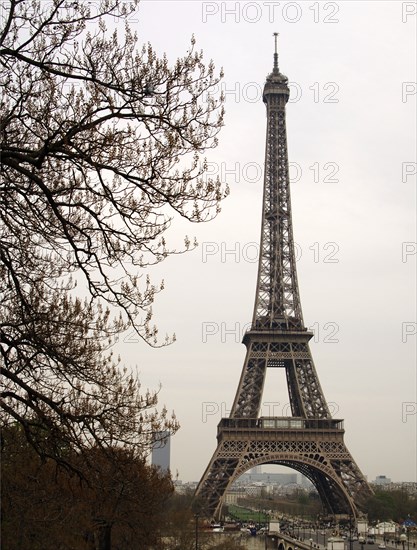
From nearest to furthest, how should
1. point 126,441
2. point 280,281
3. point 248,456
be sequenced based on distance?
point 126,441 < point 248,456 < point 280,281

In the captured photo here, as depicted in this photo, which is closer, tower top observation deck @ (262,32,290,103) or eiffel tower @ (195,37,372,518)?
eiffel tower @ (195,37,372,518)

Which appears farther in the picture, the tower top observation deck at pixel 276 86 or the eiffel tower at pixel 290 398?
the tower top observation deck at pixel 276 86

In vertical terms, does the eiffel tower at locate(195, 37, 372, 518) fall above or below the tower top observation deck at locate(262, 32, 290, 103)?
below

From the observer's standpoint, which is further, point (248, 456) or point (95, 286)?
Answer: point (248, 456)

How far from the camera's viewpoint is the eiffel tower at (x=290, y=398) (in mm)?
79250

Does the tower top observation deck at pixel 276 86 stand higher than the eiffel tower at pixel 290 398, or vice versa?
the tower top observation deck at pixel 276 86

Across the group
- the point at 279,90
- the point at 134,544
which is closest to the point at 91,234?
the point at 134,544

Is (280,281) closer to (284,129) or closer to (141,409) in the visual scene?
(284,129)

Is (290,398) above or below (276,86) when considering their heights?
below

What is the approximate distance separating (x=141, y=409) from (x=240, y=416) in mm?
68296

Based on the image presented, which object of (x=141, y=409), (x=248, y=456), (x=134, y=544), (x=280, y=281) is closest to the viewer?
(x=141, y=409)

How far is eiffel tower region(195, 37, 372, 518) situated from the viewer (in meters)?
79.2

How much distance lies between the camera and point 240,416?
83.3m

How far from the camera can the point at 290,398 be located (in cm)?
8969
